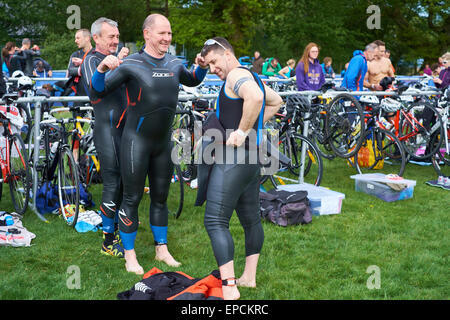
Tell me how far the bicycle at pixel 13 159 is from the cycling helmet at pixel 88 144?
0.88 metres

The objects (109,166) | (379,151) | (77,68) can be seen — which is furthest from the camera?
(379,151)

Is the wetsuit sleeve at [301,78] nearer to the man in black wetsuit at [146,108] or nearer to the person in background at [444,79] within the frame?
the person in background at [444,79]

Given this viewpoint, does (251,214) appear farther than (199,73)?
No

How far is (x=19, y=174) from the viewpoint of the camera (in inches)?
255

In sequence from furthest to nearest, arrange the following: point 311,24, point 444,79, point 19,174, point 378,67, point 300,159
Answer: point 311,24
point 378,67
point 444,79
point 300,159
point 19,174

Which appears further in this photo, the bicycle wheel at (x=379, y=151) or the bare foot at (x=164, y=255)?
the bicycle wheel at (x=379, y=151)

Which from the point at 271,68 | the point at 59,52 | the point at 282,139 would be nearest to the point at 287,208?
the point at 282,139

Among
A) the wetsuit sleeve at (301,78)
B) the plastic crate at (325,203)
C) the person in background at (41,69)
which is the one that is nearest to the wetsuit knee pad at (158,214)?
the plastic crate at (325,203)

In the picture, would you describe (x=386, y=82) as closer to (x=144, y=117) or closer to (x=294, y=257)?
(x=294, y=257)

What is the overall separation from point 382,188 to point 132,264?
172 inches

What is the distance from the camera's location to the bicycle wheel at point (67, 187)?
6145 mm

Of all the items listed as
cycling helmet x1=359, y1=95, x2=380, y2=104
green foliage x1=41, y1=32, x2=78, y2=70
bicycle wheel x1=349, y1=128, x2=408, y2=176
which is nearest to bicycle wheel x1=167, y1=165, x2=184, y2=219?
bicycle wheel x1=349, y1=128, x2=408, y2=176

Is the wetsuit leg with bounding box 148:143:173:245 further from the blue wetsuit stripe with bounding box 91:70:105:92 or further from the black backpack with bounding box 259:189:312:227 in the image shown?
the black backpack with bounding box 259:189:312:227
